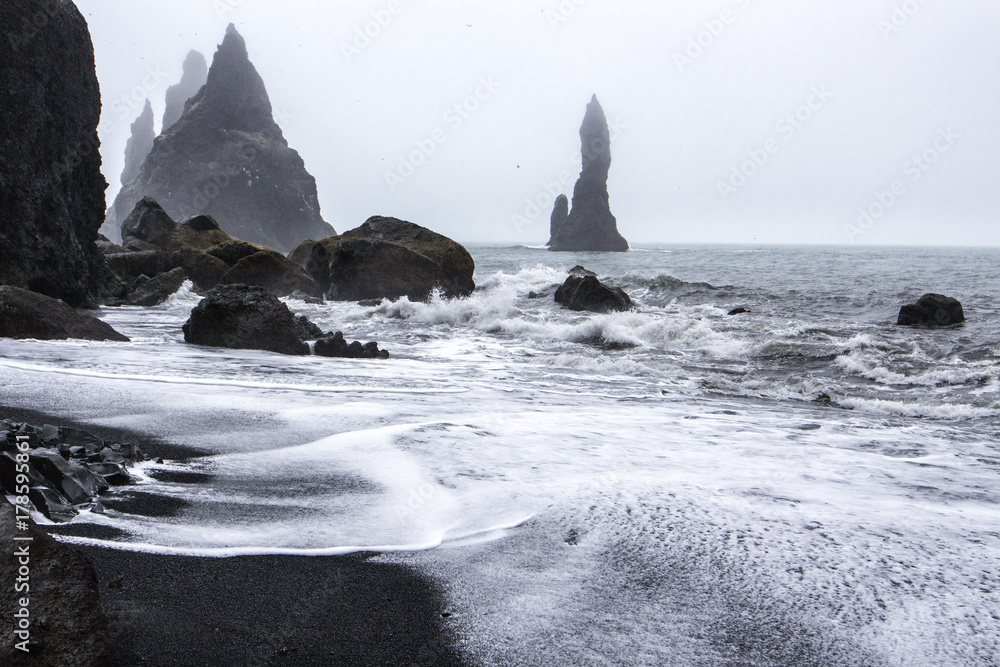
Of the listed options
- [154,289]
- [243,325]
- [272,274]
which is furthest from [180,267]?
[243,325]

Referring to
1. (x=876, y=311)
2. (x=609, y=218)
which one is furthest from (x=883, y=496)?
(x=609, y=218)

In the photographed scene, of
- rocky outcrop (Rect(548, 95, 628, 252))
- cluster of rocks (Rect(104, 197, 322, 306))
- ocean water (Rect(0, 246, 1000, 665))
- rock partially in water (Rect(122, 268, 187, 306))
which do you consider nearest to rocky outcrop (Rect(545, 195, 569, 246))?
rocky outcrop (Rect(548, 95, 628, 252))

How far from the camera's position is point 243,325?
7.00 meters

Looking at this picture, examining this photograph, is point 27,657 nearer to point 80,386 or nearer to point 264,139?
point 80,386

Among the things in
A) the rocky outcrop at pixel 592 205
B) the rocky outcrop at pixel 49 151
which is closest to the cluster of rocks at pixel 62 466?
the rocky outcrop at pixel 49 151

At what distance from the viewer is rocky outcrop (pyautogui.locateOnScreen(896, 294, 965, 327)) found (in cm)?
1103

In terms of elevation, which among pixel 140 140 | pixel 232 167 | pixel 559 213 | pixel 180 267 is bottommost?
pixel 180 267

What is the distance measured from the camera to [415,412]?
4.26 metres

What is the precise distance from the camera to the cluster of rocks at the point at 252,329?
22.9 feet

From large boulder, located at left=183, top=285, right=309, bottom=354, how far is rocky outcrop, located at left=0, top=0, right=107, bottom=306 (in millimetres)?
4531

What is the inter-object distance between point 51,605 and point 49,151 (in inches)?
455

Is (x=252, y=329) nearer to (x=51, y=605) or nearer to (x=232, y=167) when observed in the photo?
(x=51, y=605)

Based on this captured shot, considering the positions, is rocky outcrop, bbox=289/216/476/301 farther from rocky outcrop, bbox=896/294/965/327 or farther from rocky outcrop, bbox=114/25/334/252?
rocky outcrop, bbox=114/25/334/252

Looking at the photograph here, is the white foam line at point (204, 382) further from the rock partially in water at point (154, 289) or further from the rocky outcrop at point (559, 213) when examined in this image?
the rocky outcrop at point (559, 213)
